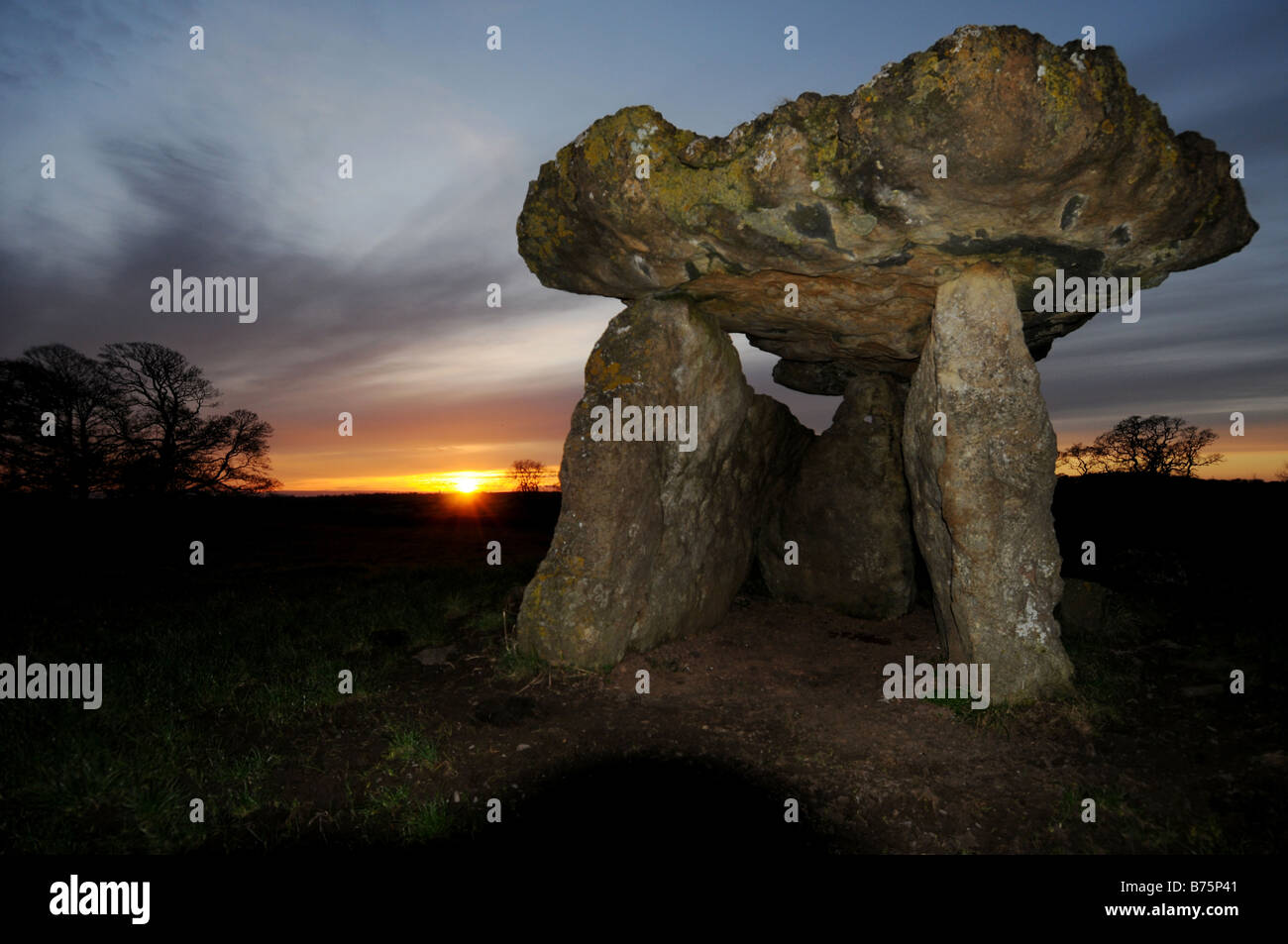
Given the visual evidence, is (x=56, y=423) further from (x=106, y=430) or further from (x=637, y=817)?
(x=637, y=817)

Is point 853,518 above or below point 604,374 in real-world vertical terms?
below

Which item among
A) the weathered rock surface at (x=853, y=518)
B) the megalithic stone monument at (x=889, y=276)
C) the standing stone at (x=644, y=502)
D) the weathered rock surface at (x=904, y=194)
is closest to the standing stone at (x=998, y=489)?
the megalithic stone monument at (x=889, y=276)

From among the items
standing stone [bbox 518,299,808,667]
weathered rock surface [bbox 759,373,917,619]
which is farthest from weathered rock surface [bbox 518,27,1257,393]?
weathered rock surface [bbox 759,373,917,619]

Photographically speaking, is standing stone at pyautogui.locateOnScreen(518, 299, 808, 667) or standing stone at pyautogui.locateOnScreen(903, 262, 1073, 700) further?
standing stone at pyautogui.locateOnScreen(518, 299, 808, 667)

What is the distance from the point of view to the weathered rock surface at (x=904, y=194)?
470 cm

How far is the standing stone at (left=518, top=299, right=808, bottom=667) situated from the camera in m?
6.78

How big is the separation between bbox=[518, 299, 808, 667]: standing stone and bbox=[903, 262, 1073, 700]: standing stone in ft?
8.84

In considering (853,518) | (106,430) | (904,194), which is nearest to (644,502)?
(904,194)

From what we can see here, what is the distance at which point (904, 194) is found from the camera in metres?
5.46

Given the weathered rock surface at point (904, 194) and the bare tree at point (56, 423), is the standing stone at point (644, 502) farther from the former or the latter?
the bare tree at point (56, 423)

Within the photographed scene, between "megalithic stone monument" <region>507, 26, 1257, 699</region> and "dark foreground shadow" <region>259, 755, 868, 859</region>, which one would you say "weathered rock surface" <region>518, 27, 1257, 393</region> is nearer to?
"megalithic stone monument" <region>507, 26, 1257, 699</region>

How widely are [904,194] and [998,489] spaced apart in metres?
2.86

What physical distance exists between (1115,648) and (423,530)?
21.7 metres

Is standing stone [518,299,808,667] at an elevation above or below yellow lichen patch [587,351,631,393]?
below
